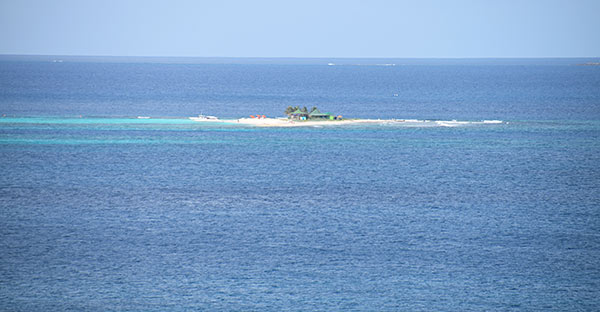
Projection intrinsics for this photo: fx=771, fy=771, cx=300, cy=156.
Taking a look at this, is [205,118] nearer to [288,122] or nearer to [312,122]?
[288,122]

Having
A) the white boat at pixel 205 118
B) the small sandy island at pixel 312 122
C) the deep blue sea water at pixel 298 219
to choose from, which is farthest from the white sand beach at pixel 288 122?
the deep blue sea water at pixel 298 219

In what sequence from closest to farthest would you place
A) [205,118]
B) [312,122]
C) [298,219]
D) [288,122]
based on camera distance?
[298,219] → [288,122] → [312,122] → [205,118]

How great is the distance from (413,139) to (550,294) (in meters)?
64.0

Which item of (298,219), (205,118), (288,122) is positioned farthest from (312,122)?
(298,219)

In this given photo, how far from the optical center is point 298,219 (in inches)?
2469

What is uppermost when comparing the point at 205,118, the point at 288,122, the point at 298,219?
the point at 288,122

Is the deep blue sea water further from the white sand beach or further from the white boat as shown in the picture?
the white boat

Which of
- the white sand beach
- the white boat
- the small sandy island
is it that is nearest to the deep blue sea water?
the white sand beach

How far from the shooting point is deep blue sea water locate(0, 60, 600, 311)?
47219 millimetres

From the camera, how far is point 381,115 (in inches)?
5684

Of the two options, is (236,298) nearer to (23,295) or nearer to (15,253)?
(23,295)

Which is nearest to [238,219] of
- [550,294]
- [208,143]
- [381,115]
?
[550,294]

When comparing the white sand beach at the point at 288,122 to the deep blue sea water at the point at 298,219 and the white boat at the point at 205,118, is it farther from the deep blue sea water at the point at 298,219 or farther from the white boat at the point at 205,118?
the deep blue sea water at the point at 298,219

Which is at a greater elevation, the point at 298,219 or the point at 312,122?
the point at 312,122
